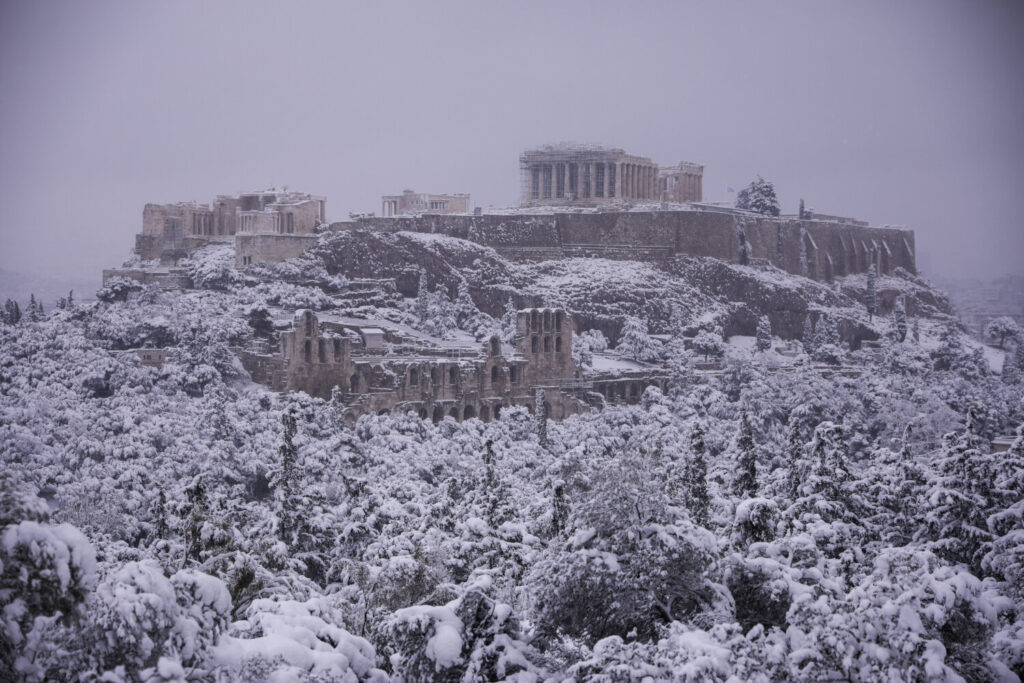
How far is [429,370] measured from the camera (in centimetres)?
4294

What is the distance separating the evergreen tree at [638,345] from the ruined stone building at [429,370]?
2.41 metres

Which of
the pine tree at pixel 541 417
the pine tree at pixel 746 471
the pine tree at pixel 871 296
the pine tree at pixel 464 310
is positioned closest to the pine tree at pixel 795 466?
the pine tree at pixel 746 471

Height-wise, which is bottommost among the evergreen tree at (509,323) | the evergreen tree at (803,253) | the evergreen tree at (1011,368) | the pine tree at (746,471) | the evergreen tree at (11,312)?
the evergreen tree at (1011,368)

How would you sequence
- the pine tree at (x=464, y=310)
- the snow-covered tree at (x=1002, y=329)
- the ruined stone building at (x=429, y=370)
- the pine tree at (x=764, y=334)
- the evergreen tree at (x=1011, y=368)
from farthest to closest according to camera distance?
the snow-covered tree at (x=1002, y=329) < the pine tree at (x=764, y=334) < the pine tree at (x=464, y=310) < the evergreen tree at (x=1011, y=368) < the ruined stone building at (x=429, y=370)

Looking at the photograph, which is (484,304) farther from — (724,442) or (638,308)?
(724,442)

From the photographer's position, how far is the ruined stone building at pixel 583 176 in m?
72.8

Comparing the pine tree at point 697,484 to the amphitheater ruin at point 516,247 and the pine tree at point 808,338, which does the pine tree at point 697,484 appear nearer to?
the amphitheater ruin at point 516,247

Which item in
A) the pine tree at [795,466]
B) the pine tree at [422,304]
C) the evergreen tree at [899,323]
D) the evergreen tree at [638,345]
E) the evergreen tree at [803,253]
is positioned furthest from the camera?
the evergreen tree at [803,253]

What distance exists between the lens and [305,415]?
1379 inches

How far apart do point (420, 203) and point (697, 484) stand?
53.4 metres

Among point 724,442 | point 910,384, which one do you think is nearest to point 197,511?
point 724,442

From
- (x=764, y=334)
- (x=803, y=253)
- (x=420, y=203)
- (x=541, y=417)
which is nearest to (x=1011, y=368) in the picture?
(x=764, y=334)

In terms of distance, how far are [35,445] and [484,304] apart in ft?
96.3

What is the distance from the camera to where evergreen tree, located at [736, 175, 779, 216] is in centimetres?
7244
